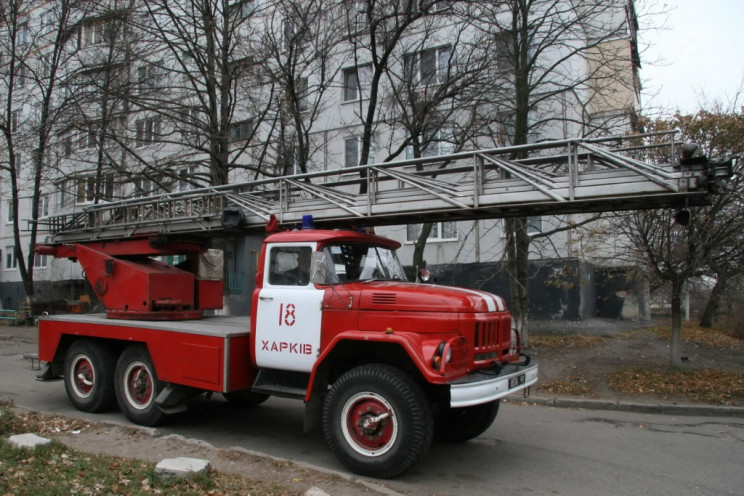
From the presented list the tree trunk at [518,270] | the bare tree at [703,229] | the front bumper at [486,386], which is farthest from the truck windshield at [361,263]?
the tree trunk at [518,270]

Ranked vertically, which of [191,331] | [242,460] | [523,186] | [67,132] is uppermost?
[67,132]

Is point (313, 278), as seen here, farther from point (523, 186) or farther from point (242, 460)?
point (523, 186)

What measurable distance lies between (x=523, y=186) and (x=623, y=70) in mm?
9817

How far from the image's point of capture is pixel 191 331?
6.78m

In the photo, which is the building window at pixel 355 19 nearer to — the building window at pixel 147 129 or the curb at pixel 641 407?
the building window at pixel 147 129

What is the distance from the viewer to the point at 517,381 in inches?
223

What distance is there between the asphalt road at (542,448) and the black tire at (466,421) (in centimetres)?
15

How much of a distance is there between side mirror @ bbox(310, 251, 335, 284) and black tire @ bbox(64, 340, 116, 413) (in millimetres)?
3824

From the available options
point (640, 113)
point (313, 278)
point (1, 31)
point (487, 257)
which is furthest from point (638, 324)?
point (1, 31)

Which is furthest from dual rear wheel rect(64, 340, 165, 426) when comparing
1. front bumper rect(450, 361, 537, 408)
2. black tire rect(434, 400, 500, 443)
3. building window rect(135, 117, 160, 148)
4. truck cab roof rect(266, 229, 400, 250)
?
building window rect(135, 117, 160, 148)

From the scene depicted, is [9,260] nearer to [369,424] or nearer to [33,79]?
[33,79]

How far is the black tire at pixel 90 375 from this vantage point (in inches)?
310

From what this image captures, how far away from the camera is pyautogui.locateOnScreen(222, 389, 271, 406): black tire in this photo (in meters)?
8.20

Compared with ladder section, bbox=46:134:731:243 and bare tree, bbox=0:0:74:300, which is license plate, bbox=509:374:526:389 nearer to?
ladder section, bbox=46:134:731:243
